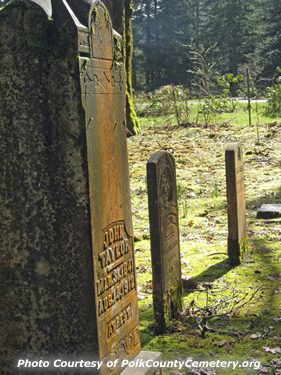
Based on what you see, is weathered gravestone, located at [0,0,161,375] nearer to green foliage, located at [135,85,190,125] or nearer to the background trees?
green foliage, located at [135,85,190,125]

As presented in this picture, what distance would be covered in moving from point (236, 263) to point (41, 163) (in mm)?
3754

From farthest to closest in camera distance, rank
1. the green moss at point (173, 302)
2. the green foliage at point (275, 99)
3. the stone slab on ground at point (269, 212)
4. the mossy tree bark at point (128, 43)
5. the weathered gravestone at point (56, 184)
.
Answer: the green foliage at point (275, 99), the mossy tree bark at point (128, 43), the stone slab on ground at point (269, 212), the green moss at point (173, 302), the weathered gravestone at point (56, 184)

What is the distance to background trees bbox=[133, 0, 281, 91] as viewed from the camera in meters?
36.5

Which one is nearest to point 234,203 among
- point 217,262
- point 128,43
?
point 217,262

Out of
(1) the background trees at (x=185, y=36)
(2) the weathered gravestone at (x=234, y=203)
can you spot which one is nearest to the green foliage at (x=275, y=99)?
(2) the weathered gravestone at (x=234, y=203)

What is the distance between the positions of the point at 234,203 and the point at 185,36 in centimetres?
3610

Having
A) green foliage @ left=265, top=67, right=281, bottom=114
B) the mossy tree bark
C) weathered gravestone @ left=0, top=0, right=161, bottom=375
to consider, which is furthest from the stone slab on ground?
green foliage @ left=265, top=67, right=281, bottom=114

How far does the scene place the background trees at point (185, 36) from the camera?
3647 centimetres

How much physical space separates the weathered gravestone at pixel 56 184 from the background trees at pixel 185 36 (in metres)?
34.2

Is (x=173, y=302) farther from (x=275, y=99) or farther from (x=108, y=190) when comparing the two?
(x=275, y=99)

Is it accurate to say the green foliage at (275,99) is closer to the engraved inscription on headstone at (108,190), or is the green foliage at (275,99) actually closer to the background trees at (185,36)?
the engraved inscription on headstone at (108,190)

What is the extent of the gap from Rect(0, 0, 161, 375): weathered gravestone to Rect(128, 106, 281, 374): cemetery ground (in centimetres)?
141

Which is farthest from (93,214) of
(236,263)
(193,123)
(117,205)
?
(193,123)

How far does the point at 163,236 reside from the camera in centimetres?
398
